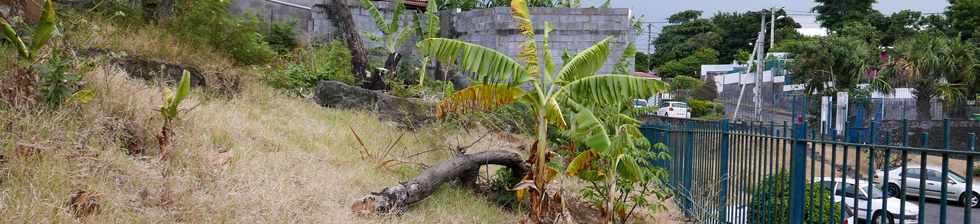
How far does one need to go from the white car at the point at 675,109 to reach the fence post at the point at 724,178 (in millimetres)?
25254

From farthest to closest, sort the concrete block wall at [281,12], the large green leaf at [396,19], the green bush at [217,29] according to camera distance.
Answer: the concrete block wall at [281,12]
the large green leaf at [396,19]
the green bush at [217,29]

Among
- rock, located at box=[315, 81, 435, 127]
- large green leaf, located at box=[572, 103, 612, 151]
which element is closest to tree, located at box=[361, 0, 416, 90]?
rock, located at box=[315, 81, 435, 127]

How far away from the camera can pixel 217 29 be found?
1109 centimetres

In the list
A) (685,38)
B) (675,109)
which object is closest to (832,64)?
(675,109)

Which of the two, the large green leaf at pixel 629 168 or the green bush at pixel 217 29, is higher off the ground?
the green bush at pixel 217 29

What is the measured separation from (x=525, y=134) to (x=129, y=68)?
602 cm

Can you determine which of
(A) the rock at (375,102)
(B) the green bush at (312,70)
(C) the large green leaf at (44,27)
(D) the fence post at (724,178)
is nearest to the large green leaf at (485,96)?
(D) the fence post at (724,178)

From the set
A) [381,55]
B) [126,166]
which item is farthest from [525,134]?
Answer: [126,166]

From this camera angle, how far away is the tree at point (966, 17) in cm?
4006

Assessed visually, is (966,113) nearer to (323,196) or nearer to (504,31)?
(504,31)

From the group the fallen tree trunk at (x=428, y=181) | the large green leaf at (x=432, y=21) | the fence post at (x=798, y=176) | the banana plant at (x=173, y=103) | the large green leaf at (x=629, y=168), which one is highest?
the large green leaf at (x=432, y=21)

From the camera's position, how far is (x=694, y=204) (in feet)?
26.4

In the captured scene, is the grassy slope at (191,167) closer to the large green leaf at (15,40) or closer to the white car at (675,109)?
the large green leaf at (15,40)

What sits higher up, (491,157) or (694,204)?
(491,157)
